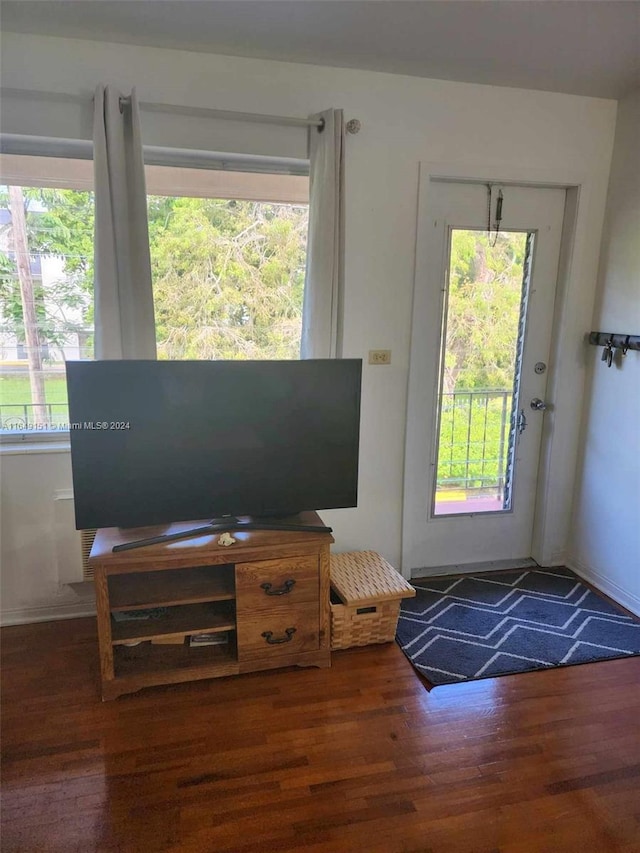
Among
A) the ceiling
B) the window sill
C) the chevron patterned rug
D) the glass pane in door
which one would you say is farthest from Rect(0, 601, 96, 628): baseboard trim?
the ceiling

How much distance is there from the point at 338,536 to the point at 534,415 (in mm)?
1322

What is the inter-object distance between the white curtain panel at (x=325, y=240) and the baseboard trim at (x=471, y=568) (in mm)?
1398

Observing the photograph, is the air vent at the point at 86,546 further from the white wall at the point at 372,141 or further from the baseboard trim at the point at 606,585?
the baseboard trim at the point at 606,585

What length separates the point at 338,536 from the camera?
2.86 metres

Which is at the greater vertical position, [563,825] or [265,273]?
[265,273]

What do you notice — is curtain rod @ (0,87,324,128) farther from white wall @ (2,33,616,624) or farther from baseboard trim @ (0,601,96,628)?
baseboard trim @ (0,601,96,628)

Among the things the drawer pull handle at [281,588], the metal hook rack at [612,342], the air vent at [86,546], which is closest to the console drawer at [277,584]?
the drawer pull handle at [281,588]

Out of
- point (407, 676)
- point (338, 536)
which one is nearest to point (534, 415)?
point (338, 536)

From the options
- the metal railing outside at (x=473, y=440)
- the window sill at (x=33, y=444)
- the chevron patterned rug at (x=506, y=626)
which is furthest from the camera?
the metal railing outside at (x=473, y=440)

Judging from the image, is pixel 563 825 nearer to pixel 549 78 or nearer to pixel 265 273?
pixel 265 273

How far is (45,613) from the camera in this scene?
2.61m

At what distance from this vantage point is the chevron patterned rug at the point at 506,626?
92.2 inches

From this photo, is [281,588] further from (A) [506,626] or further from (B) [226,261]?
(B) [226,261]

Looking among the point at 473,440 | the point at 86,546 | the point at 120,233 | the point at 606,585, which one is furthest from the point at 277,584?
the point at 606,585
